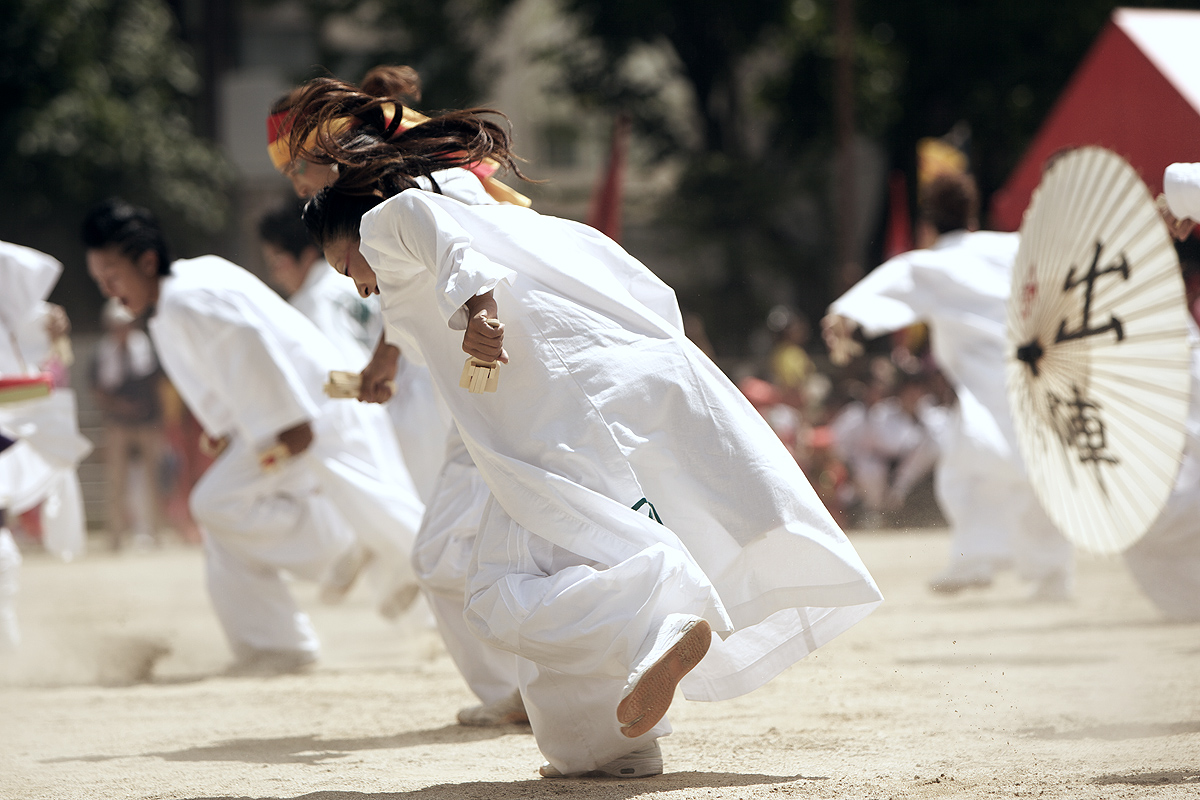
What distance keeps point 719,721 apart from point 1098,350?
58.9 inches

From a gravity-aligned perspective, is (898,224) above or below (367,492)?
above

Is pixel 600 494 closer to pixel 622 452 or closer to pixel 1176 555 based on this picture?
pixel 622 452

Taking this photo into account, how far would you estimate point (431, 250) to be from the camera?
113 inches

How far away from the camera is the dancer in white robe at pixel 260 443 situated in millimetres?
4777

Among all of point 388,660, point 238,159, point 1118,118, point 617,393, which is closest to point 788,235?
point 238,159

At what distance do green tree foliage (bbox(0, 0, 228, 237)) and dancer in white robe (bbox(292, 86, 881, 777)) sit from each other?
16.2 metres

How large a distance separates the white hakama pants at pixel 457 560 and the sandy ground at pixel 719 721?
6.6 inches

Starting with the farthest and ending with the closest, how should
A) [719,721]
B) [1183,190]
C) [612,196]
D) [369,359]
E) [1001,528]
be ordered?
[612,196], [1001,528], [369,359], [719,721], [1183,190]

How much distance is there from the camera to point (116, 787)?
305 centimetres

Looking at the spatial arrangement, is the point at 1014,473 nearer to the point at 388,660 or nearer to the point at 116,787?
the point at 388,660

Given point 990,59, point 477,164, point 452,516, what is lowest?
point 452,516

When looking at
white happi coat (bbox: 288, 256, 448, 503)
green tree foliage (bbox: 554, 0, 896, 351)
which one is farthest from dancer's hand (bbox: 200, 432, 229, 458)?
green tree foliage (bbox: 554, 0, 896, 351)

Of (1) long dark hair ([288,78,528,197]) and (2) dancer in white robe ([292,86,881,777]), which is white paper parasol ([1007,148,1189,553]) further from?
(1) long dark hair ([288,78,528,197])

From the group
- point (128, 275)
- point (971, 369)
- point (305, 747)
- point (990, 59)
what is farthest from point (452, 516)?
point (990, 59)
